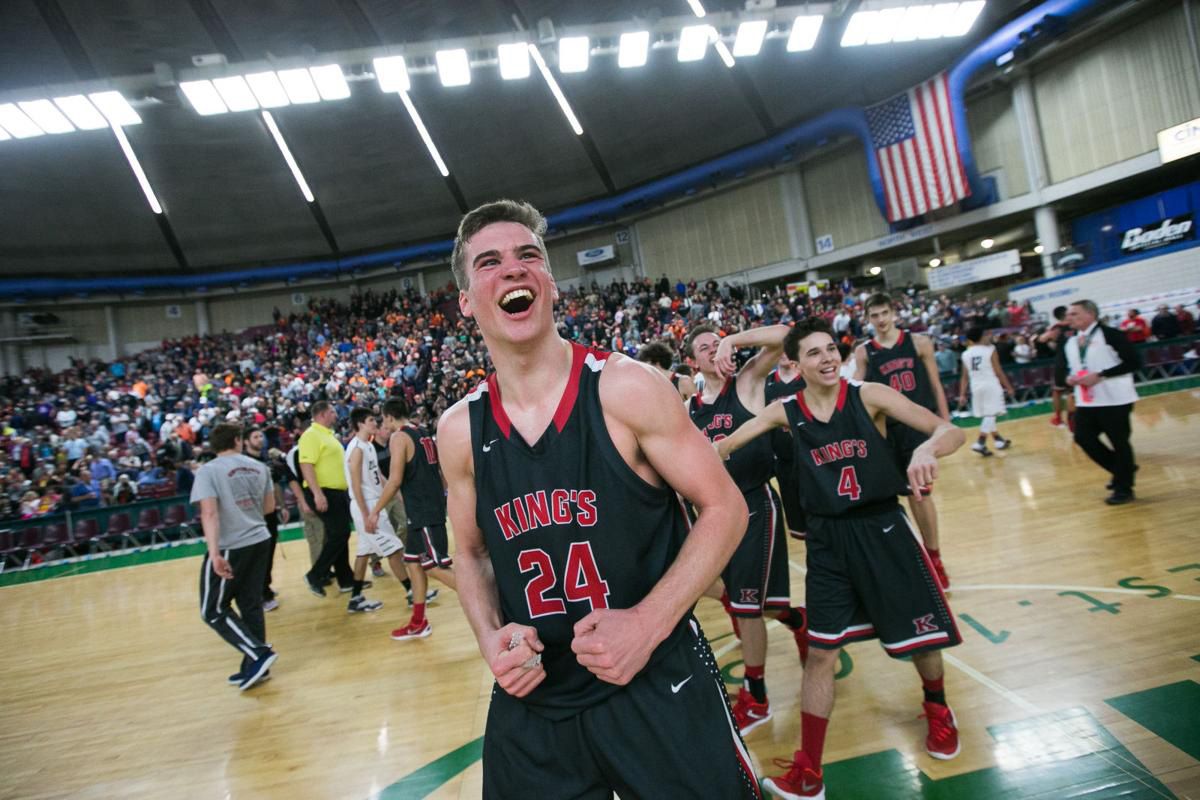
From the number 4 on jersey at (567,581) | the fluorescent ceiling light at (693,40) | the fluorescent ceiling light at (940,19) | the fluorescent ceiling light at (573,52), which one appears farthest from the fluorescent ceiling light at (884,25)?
the number 4 on jersey at (567,581)

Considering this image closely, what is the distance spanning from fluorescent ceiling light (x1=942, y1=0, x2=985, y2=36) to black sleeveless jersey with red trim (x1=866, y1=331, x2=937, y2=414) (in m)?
15.3

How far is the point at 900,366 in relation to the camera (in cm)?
552

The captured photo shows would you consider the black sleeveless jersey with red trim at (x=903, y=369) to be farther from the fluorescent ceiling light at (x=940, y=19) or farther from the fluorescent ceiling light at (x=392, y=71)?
the fluorescent ceiling light at (x=940, y=19)

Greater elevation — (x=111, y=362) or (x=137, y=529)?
(x=111, y=362)

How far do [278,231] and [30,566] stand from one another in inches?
690

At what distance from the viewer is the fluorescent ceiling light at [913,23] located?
15.8 metres

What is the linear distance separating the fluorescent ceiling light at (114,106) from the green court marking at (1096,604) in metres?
19.5

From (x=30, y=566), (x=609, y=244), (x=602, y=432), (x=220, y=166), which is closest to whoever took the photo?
(x=602, y=432)

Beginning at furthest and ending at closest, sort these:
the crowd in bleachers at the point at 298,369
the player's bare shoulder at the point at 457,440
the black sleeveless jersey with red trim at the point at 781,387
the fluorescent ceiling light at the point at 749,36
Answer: the fluorescent ceiling light at the point at 749,36 < the crowd in bleachers at the point at 298,369 < the black sleeveless jersey with red trim at the point at 781,387 < the player's bare shoulder at the point at 457,440

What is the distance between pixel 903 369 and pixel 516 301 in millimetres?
4744

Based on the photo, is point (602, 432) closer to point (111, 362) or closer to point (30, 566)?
point (30, 566)

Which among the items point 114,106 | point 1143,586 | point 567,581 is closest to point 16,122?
point 114,106

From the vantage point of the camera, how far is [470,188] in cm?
2556

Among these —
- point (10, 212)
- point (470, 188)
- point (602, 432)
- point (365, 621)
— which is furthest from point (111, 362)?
point (602, 432)
